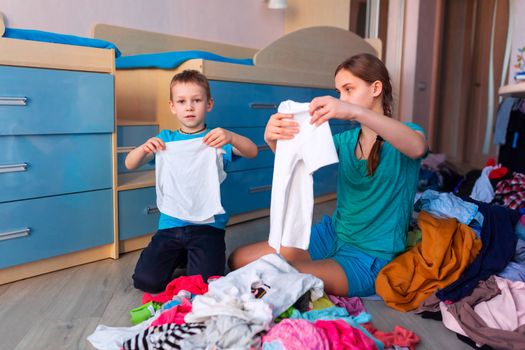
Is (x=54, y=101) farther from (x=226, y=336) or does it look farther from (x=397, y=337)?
(x=397, y=337)

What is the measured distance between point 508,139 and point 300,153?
2.14 metres

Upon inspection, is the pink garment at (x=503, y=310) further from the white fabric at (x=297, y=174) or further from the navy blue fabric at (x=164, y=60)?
the navy blue fabric at (x=164, y=60)

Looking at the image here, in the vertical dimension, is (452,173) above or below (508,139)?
below

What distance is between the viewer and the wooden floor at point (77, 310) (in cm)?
118

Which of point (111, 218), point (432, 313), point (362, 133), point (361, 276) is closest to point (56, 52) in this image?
point (111, 218)

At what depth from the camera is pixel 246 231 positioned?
7.23ft

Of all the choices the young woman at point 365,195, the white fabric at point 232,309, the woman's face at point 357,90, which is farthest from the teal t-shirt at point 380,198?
the white fabric at point 232,309

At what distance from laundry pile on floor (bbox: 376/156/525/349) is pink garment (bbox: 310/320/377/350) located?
35cm

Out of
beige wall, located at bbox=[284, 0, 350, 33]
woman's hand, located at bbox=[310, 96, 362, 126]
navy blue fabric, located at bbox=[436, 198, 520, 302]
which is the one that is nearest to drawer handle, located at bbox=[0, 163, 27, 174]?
woman's hand, located at bbox=[310, 96, 362, 126]

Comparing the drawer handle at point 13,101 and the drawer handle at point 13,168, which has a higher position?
the drawer handle at point 13,101

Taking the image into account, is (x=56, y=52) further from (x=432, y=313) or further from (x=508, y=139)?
(x=508, y=139)

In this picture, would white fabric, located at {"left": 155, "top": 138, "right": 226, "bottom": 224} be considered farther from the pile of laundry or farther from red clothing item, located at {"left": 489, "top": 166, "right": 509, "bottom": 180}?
red clothing item, located at {"left": 489, "top": 166, "right": 509, "bottom": 180}

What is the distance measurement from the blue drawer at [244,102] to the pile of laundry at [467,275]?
1.00 metres

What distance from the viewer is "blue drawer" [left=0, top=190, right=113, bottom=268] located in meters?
1.51
